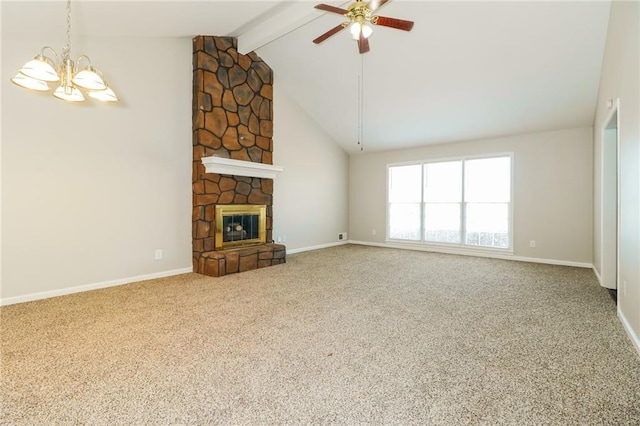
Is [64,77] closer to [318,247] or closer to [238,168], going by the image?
[238,168]

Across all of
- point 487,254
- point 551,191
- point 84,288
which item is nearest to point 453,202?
point 487,254

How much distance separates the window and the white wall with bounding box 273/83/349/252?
134 centimetres

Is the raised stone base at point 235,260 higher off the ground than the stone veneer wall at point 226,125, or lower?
lower

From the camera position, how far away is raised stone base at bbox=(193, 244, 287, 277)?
440 cm

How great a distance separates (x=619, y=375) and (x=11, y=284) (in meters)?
5.11

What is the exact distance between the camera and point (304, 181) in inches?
268

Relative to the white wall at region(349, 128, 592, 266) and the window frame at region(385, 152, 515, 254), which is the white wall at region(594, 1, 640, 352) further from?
the window frame at region(385, 152, 515, 254)

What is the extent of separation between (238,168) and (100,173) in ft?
5.77

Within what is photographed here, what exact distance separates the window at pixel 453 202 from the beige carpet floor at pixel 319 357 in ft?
8.45

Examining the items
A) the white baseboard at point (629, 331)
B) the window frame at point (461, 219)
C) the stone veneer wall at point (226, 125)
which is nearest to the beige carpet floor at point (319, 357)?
the white baseboard at point (629, 331)

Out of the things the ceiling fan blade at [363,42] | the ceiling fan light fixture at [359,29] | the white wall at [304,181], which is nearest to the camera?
the ceiling fan light fixture at [359,29]

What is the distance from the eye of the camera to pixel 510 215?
5859 mm

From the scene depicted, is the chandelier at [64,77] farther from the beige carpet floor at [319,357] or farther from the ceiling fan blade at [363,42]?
the ceiling fan blade at [363,42]

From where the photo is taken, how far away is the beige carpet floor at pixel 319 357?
1.53 m
